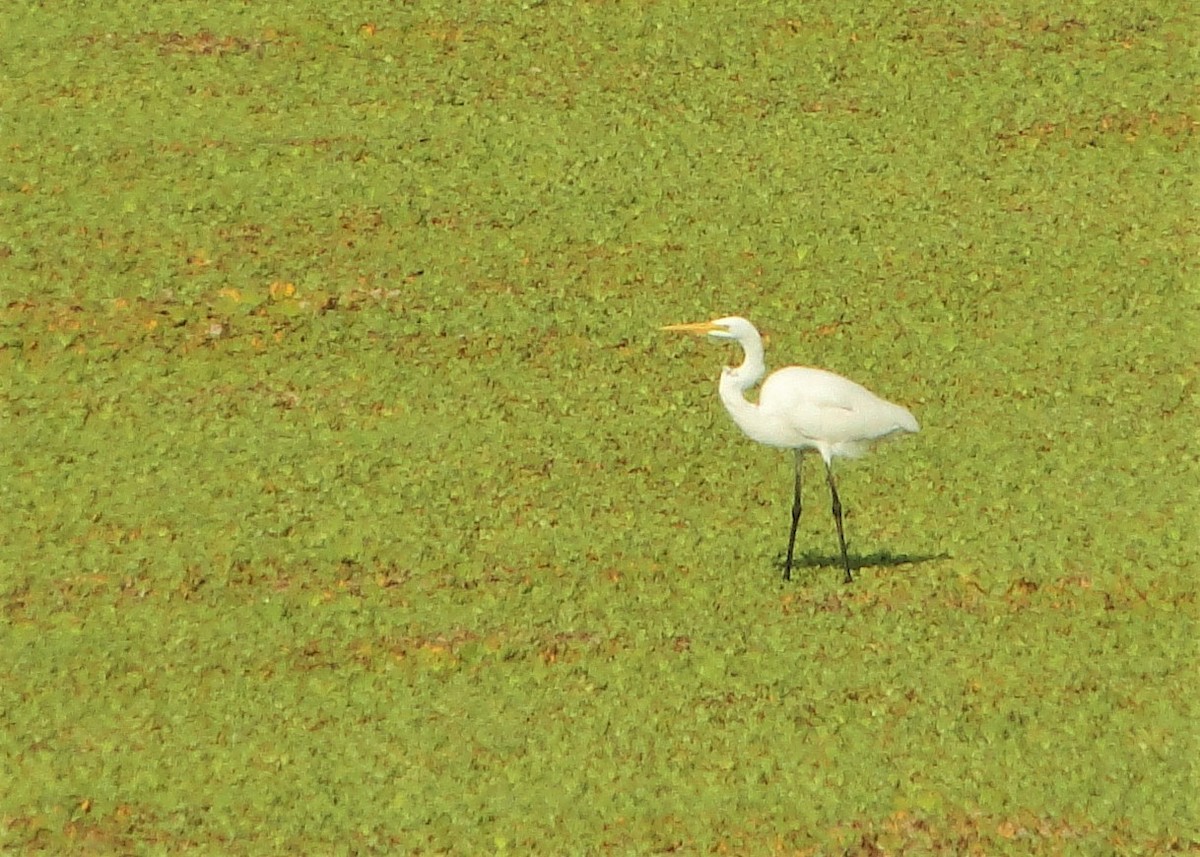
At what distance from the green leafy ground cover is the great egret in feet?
2.47

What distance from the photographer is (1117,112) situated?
66.2 feet

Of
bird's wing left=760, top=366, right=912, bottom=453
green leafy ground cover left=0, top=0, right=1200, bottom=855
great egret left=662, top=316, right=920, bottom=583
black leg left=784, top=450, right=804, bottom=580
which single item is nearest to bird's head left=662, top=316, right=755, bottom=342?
great egret left=662, top=316, right=920, bottom=583

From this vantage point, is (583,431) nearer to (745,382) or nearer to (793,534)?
(745,382)

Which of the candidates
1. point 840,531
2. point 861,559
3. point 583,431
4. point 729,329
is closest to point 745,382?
point 729,329

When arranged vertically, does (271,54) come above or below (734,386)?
below

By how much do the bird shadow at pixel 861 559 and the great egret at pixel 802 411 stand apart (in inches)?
5.6

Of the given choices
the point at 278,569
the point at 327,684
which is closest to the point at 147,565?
the point at 278,569

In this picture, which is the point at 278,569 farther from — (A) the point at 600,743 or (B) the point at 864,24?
(B) the point at 864,24

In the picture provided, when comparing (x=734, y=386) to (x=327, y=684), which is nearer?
(x=327, y=684)

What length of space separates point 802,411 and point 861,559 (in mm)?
1107

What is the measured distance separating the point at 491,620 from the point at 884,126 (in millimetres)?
9187

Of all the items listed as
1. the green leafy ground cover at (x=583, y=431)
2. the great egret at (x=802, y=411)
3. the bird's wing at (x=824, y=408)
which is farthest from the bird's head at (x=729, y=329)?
the green leafy ground cover at (x=583, y=431)

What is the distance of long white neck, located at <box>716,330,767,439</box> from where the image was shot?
12.7m

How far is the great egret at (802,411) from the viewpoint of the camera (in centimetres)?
1262
